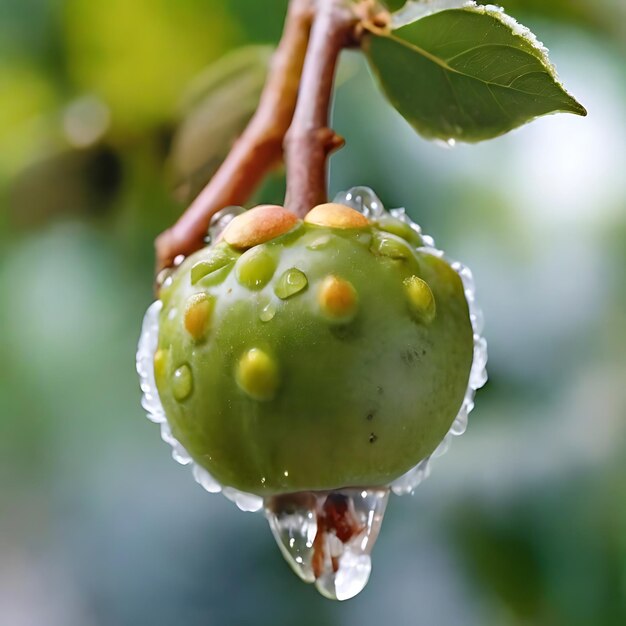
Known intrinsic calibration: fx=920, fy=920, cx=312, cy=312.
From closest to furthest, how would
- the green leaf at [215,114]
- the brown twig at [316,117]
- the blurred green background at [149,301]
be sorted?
the brown twig at [316,117] < the green leaf at [215,114] < the blurred green background at [149,301]

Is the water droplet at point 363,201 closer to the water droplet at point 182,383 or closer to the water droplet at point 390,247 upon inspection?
the water droplet at point 390,247

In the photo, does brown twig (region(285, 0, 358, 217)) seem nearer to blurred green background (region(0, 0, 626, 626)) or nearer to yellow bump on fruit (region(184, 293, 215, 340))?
yellow bump on fruit (region(184, 293, 215, 340))

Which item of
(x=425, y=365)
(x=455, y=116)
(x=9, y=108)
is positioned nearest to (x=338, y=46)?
(x=455, y=116)

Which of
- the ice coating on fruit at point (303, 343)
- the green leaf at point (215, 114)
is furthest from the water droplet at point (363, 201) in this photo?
the green leaf at point (215, 114)

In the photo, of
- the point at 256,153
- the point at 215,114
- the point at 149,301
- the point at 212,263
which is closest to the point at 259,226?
the point at 212,263

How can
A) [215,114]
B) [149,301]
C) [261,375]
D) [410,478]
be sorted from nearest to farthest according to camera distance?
[261,375] < [410,478] < [215,114] < [149,301]

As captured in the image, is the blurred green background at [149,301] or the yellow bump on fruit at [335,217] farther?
the blurred green background at [149,301]

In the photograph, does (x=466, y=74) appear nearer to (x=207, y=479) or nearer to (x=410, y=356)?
(x=410, y=356)
